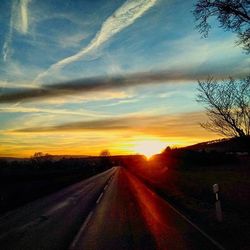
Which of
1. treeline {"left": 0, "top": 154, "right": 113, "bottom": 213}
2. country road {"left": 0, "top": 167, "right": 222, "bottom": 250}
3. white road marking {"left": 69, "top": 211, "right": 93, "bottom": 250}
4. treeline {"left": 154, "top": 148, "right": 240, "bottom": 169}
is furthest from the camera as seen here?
treeline {"left": 154, "top": 148, "right": 240, "bottom": 169}

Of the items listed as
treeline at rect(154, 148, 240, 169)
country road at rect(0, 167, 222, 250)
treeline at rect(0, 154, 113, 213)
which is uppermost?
treeline at rect(154, 148, 240, 169)

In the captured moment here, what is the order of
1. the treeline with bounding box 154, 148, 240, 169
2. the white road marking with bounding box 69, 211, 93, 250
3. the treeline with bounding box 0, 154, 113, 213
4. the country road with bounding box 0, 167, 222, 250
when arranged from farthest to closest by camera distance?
1. the treeline with bounding box 154, 148, 240, 169
2. the treeline with bounding box 0, 154, 113, 213
3. the country road with bounding box 0, 167, 222, 250
4. the white road marking with bounding box 69, 211, 93, 250

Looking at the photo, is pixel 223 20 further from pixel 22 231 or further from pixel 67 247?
pixel 22 231

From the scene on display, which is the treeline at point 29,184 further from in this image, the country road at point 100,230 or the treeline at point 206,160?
the treeline at point 206,160

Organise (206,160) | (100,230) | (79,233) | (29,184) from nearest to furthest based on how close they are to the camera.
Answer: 1. (79,233)
2. (100,230)
3. (29,184)
4. (206,160)

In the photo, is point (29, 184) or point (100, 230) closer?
point (100, 230)

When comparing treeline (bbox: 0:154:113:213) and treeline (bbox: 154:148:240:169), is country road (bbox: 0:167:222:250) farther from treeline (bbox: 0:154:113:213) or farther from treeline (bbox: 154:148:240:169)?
treeline (bbox: 154:148:240:169)

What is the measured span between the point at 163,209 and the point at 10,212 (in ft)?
22.0

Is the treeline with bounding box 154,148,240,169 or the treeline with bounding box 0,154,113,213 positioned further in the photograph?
the treeline with bounding box 154,148,240,169

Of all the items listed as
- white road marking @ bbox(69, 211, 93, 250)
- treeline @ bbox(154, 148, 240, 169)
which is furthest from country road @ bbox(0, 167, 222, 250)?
treeline @ bbox(154, 148, 240, 169)

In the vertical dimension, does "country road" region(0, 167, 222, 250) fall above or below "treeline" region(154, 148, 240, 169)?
below

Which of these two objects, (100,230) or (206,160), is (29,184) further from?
(206,160)

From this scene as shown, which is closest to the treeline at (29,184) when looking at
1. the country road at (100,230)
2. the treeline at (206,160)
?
the country road at (100,230)

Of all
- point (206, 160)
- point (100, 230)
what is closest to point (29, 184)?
point (100, 230)
